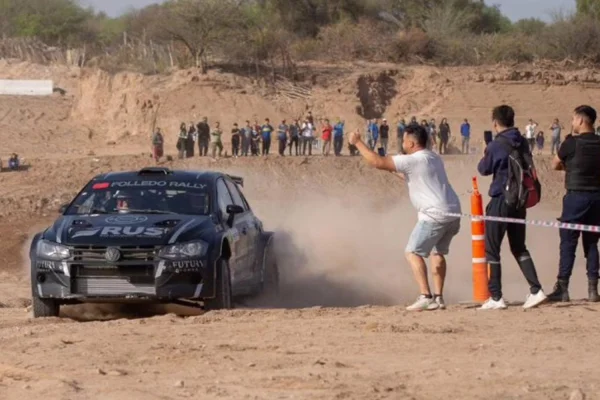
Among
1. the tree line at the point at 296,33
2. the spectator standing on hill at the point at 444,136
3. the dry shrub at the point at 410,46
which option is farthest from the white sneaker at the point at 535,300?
the dry shrub at the point at 410,46

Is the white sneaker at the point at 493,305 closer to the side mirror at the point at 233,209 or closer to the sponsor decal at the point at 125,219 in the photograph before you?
the side mirror at the point at 233,209

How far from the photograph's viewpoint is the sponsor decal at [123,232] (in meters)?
11.2

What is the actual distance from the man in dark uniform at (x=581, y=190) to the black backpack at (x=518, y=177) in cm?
63

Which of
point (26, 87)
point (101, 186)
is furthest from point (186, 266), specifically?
point (26, 87)

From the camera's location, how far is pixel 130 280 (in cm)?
1109

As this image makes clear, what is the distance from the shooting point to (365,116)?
172 ft

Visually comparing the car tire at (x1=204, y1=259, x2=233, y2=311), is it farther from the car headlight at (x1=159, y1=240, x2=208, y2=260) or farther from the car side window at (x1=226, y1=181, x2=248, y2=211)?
the car side window at (x1=226, y1=181, x2=248, y2=211)

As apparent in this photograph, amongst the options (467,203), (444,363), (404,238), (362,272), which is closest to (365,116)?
(467,203)

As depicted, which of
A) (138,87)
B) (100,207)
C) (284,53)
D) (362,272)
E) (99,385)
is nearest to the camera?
(99,385)

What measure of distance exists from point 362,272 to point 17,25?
184ft

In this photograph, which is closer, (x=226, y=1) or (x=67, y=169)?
(x=67, y=169)

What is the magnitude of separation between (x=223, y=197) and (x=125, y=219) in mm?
1568

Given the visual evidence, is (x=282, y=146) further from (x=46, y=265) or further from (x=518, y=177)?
(x=518, y=177)

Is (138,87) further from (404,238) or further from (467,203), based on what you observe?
(404,238)
